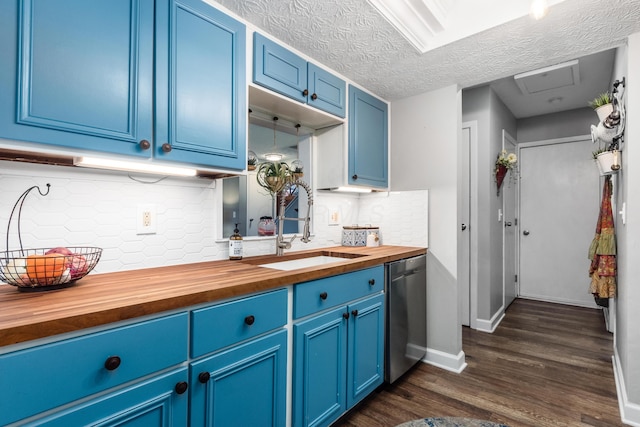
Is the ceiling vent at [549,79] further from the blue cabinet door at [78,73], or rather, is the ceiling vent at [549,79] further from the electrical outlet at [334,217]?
the blue cabinet door at [78,73]

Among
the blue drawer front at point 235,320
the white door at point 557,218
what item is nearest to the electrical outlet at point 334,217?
the blue drawer front at point 235,320

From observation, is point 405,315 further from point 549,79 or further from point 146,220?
point 549,79

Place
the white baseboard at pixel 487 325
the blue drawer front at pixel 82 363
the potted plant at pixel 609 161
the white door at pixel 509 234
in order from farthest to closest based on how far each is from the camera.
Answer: the white door at pixel 509 234 < the white baseboard at pixel 487 325 < the potted plant at pixel 609 161 < the blue drawer front at pixel 82 363

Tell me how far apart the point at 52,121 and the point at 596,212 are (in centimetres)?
526

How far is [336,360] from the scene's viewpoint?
178cm

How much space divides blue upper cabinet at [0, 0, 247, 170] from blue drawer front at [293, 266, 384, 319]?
714 mm

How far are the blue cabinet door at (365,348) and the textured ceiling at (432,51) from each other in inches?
61.4

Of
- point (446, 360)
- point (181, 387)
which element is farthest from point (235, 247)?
point (446, 360)

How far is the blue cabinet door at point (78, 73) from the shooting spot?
1012 mm

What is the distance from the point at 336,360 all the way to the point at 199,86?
154 centimetres

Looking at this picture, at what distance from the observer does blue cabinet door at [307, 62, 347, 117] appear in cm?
212

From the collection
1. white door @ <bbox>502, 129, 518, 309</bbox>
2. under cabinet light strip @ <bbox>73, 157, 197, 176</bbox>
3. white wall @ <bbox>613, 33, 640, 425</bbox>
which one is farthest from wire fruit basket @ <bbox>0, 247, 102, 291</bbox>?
white door @ <bbox>502, 129, 518, 309</bbox>

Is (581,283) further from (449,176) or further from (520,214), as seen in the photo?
(449,176)

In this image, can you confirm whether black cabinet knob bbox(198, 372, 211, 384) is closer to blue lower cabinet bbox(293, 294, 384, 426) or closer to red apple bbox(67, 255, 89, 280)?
blue lower cabinet bbox(293, 294, 384, 426)
